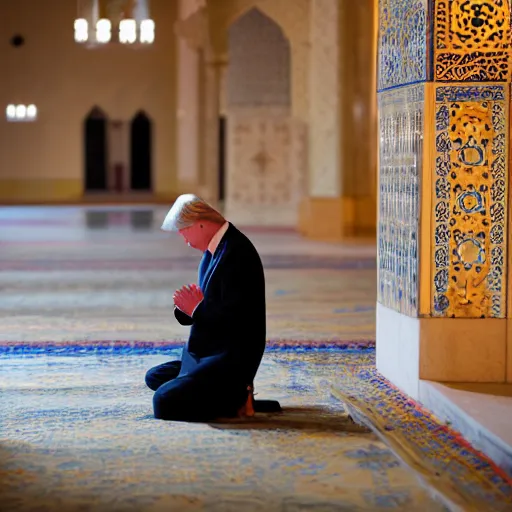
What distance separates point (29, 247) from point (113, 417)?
7.87m

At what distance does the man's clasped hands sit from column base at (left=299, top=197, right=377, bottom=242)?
8.53 m

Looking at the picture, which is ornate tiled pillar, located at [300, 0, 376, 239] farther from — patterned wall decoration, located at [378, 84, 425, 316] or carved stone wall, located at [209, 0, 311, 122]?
patterned wall decoration, located at [378, 84, 425, 316]

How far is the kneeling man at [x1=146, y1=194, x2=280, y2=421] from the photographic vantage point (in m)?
3.87

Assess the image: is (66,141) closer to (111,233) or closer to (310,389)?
(111,233)

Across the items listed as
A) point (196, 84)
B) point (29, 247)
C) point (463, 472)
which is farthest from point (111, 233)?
point (463, 472)

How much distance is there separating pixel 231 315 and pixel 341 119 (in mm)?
8599

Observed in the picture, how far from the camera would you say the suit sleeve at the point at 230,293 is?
3.87 meters

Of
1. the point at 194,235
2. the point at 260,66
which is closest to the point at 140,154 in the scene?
the point at 260,66

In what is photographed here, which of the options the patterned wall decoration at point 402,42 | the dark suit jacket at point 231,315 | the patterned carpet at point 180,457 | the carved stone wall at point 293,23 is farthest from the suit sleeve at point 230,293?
the carved stone wall at point 293,23

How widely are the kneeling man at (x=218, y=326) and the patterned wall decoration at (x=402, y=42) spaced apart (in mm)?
1098

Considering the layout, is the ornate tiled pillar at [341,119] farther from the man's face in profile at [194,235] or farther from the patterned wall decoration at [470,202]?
the man's face in profile at [194,235]

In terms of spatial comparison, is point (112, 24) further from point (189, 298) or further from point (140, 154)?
point (189, 298)

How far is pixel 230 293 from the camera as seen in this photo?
3871mm

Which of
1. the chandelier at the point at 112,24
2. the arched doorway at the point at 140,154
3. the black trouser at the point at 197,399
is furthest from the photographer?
the arched doorway at the point at 140,154
